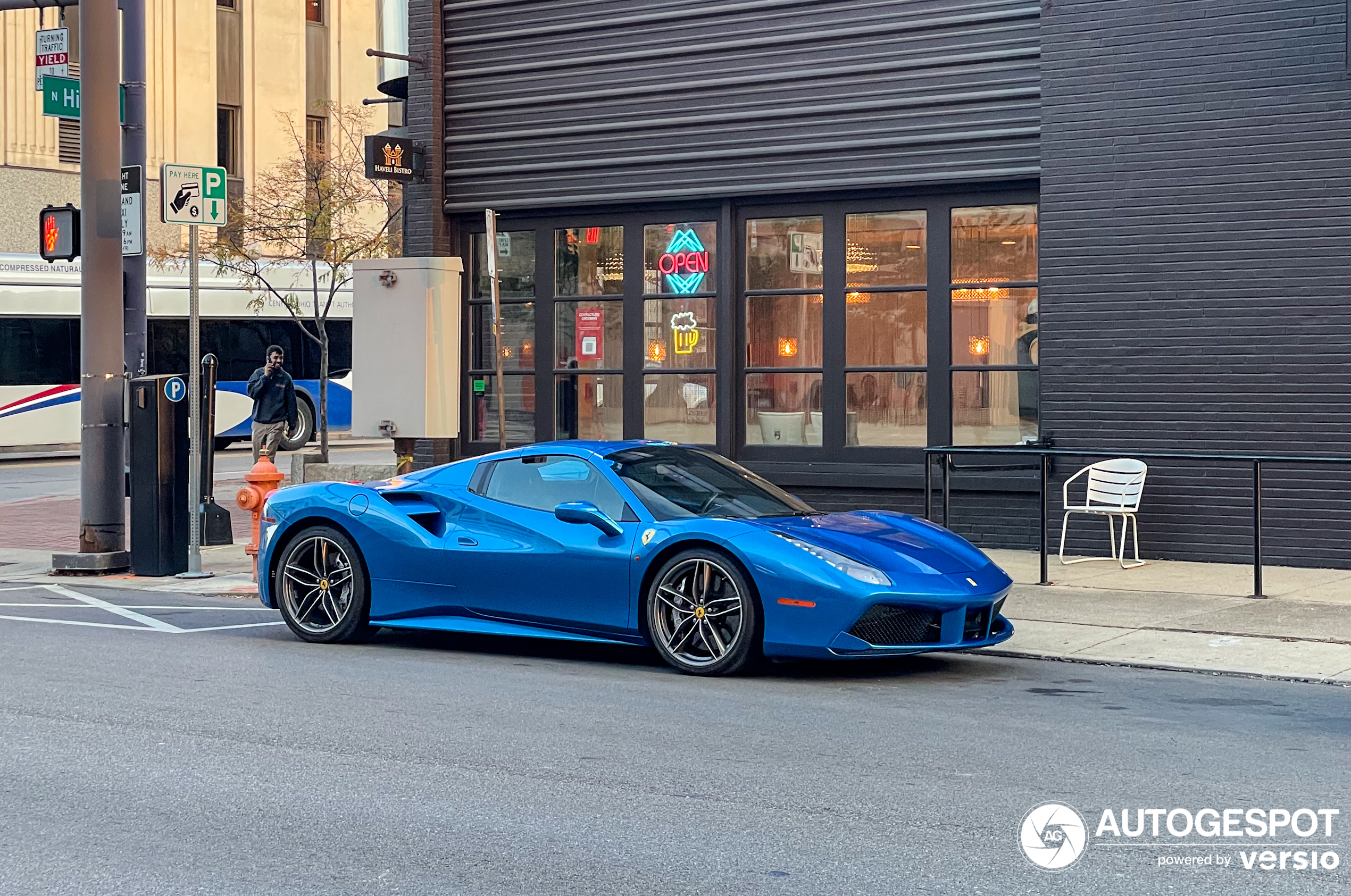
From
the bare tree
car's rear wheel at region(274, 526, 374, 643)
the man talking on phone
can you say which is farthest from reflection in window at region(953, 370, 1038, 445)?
the bare tree

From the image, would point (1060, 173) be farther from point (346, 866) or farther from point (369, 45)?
point (369, 45)

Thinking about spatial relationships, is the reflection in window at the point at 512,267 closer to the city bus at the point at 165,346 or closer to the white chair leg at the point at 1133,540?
the white chair leg at the point at 1133,540

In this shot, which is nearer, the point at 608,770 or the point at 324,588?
the point at 608,770

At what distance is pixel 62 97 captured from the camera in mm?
15820

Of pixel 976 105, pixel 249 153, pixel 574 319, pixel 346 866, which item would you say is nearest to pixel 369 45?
pixel 249 153

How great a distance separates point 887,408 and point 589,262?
3.53m

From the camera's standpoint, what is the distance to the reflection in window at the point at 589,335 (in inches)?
640

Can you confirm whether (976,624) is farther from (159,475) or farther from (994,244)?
(159,475)

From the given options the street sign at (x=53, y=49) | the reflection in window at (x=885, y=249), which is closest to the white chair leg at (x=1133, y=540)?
Answer: the reflection in window at (x=885, y=249)

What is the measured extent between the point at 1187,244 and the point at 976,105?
2273 millimetres

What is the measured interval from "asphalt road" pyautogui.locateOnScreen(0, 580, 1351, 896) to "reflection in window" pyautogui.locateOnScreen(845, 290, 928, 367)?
571cm

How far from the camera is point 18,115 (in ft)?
118

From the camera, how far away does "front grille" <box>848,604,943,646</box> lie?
→ 27.0 feet

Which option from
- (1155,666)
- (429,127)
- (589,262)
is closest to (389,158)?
Answer: (429,127)
